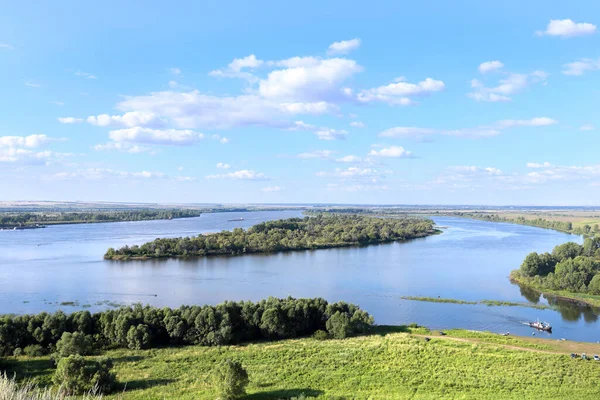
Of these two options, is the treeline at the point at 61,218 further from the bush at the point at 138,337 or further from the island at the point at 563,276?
the island at the point at 563,276

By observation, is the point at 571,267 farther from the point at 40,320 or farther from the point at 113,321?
the point at 40,320

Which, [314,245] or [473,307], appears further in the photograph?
[314,245]

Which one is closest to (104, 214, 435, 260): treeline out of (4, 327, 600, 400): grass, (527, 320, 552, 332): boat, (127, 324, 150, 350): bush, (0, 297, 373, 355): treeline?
(0, 297, 373, 355): treeline

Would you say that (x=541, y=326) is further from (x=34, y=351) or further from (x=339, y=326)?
(x=34, y=351)

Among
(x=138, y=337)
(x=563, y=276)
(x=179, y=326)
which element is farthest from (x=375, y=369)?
(x=563, y=276)

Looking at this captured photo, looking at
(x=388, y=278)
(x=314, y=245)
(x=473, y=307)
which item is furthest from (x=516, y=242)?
(x=473, y=307)

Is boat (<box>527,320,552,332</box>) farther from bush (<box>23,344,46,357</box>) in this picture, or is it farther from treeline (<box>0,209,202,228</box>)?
treeline (<box>0,209,202,228</box>)

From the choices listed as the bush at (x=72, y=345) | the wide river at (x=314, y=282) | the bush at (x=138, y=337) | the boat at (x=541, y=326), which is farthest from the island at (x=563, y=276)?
the bush at (x=72, y=345)
